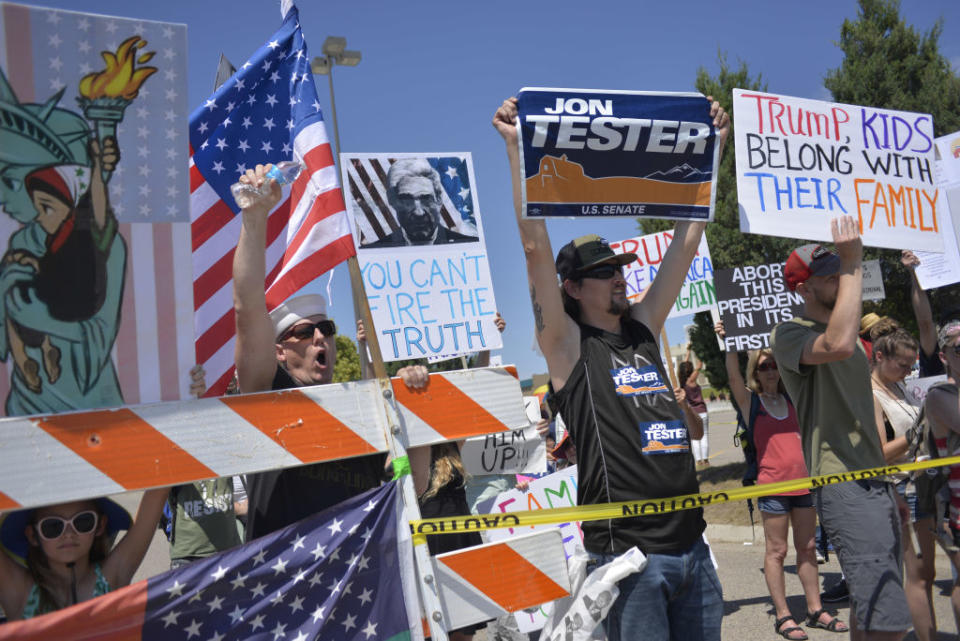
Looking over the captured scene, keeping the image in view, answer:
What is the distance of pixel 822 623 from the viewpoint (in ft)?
19.9

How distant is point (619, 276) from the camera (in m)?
3.40

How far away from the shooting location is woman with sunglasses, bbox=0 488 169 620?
2482mm

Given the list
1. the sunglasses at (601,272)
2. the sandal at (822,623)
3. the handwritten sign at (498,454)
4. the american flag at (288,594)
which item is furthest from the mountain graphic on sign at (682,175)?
the sandal at (822,623)

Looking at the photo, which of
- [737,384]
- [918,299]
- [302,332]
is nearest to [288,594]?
[302,332]

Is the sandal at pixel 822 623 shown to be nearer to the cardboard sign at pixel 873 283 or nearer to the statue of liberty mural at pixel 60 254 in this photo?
the cardboard sign at pixel 873 283

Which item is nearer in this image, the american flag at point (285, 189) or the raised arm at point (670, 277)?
the american flag at point (285, 189)

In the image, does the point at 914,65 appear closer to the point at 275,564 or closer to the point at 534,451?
the point at 534,451

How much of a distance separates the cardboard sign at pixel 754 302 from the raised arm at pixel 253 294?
224 inches

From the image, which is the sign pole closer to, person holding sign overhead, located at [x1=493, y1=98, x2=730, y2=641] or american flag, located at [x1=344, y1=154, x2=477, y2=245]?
person holding sign overhead, located at [x1=493, y1=98, x2=730, y2=641]

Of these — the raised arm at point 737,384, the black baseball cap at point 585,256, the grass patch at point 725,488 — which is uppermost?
the black baseball cap at point 585,256

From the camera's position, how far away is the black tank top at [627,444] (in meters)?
3.03

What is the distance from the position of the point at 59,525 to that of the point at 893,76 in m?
19.2

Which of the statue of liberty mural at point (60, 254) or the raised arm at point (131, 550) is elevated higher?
the statue of liberty mural at point (60, 254)

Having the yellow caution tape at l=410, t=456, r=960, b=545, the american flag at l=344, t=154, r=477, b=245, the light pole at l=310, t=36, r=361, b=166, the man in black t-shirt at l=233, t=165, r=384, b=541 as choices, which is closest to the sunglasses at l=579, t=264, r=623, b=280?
the yellow caution tape at l=410, t=456, r=960, b=545
